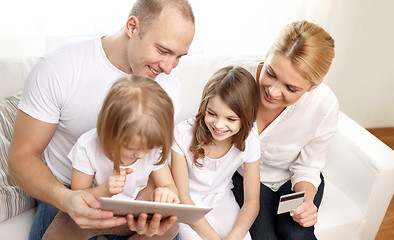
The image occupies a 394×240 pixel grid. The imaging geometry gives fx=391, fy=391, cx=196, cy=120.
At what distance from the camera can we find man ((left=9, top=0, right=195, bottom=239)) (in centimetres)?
134

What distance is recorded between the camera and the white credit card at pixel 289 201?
1.46 meters

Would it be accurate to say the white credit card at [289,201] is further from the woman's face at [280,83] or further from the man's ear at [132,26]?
the man's ear at [132,26]

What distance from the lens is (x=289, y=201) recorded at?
1.49m

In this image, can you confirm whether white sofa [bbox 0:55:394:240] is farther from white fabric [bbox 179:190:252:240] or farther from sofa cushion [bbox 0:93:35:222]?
white fabric [bbox 179:190:252:240]

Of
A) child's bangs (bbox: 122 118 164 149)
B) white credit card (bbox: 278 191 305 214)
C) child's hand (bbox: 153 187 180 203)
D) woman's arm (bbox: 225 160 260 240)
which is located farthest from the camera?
woman's arm (bbox: 225 160 260 240)

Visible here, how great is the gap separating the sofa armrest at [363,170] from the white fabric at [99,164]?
40.3 inches

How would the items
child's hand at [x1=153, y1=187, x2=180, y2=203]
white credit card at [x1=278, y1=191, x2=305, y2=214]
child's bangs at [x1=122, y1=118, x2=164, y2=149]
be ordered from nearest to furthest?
child's bangs at [x1=122, y1=118, x2=164, y2=149], child's hand at [x1=153, y1=187, x2=180, y2=203], white credit card at [x1=278, y1=191, x2=305, y2=214]

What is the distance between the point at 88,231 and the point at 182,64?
3.24ft

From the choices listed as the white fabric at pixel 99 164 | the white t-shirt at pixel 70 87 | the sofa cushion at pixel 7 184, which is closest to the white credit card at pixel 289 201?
the white fabric at pixel 99 164

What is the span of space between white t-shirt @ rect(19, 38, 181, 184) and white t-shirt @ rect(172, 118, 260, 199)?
362 millimetres

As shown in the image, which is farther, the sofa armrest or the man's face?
the sofa armrest

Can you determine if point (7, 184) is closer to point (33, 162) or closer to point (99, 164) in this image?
point (33, 162)

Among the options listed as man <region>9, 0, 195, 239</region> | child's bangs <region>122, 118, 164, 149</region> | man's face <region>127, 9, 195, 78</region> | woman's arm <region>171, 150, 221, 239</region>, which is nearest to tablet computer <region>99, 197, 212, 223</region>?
man <region>9, 0, 195, 239</region>

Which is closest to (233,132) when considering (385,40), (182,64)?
(182,64)
